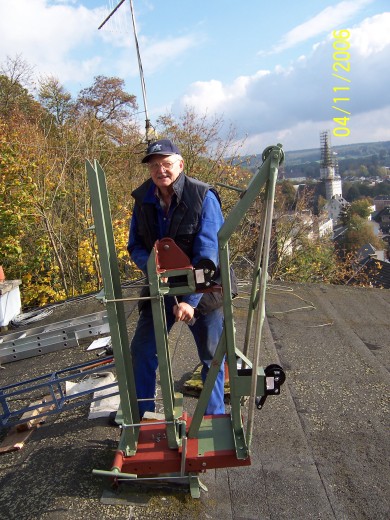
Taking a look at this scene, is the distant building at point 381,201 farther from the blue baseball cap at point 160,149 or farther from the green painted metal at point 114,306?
the green painted metal at point 114,306

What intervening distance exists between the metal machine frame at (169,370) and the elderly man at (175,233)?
25 cm

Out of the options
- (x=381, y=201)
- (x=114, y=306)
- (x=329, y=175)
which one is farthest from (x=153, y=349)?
(x=381, y=201)

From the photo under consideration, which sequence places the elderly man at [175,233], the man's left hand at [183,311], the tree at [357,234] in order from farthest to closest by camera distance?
the tree at [357,234]
the elderly man at [175,233]
the man's left hand at [183,311]

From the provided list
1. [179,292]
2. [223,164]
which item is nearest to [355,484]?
[179,292]

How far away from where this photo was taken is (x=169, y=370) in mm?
2631

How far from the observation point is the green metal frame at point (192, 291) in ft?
7.93

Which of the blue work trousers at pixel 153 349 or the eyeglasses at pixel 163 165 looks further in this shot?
the blue work trousers at pixel 153 349

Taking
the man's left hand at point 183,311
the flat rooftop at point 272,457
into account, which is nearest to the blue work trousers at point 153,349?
the man's left hand at point 183,311

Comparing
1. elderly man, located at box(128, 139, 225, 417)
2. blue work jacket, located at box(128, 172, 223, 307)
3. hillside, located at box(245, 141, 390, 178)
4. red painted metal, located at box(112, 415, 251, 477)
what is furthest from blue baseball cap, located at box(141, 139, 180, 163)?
hillside, located at box(245, 141, 390, 178)

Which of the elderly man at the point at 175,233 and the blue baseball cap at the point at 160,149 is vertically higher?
the blue baseball cap at the point at 160,149

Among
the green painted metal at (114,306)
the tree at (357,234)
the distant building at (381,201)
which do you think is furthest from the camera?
the distant building at (381,201)

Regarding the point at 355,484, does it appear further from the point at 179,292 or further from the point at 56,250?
the point at 56,250

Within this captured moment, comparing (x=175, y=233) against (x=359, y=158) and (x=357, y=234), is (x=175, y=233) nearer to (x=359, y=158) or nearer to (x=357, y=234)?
(x=357, y=234)

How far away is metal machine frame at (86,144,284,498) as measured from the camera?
2.45m
